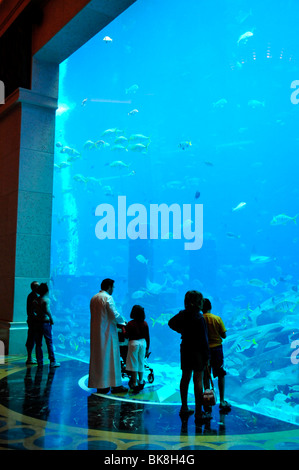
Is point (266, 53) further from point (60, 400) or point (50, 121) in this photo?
point (60, 400)

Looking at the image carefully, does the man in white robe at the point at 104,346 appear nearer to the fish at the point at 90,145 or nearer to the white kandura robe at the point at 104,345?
the white kandura robe at the point at 104,345

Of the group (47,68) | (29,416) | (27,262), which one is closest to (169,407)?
(29,416)

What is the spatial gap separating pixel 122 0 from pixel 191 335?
19.0 feet

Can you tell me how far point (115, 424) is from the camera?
14.4ft

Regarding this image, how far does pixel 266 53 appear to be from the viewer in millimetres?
43438

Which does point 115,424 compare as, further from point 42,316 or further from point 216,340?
point 42,316

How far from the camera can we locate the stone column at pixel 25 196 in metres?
8.98

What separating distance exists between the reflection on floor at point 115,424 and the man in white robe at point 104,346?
0.21m

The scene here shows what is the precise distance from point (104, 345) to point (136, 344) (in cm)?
45

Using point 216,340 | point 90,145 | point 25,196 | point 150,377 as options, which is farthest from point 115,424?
point 90,145

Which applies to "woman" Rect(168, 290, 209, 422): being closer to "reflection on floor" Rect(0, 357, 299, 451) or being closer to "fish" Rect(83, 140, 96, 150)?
"reflection on floor" Rect(0, 357, 299, 451)

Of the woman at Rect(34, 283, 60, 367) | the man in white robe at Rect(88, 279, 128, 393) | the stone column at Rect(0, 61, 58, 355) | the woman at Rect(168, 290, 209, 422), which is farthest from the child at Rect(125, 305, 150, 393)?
the stone column at Rect(0, 61, 58, 355)

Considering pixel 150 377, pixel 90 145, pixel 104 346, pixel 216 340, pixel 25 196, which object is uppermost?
pixel 90 145

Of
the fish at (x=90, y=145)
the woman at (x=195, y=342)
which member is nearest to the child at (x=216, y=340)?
the woman at (x=195, y=342)
